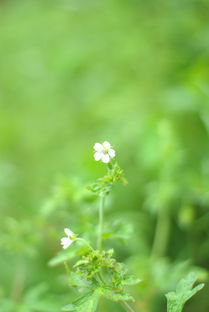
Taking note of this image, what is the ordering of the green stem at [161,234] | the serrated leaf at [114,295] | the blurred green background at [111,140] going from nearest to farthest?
the serrated leaf at [114,295] → the blurred green background at [111,140] → the green stem at [161,234]

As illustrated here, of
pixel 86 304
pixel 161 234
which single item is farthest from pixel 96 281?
pixel 161 234

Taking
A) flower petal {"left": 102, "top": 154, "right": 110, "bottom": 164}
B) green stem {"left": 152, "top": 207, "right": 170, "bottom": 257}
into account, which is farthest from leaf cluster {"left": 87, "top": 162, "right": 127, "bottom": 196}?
green stem {"left": 152, "top": 207, "right": 170, "bottom": 257}

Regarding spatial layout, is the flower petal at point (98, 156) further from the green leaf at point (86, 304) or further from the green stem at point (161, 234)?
the green stem at point (161, 234)

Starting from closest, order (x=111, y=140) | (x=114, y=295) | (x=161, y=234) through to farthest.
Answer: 1. (x=114, y=295)
2. (x=161, y=234)
3. (x=111, y=140)

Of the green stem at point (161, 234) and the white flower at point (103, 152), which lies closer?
the white flower at point (103, 152)

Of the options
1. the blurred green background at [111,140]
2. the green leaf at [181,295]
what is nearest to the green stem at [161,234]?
the blurred green background at [111,140]

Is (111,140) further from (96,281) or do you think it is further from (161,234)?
(96,281)

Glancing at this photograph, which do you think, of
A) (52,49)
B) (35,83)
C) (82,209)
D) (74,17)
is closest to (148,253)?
(82,209)

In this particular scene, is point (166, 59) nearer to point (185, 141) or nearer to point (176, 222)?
point (185, 141)
